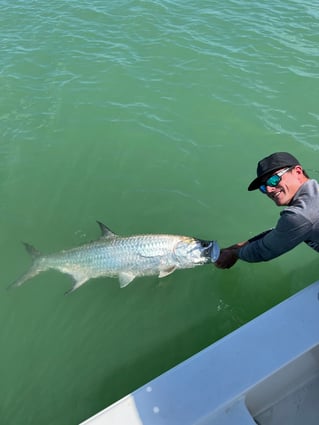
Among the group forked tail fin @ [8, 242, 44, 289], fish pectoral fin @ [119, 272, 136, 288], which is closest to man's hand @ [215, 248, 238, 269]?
fish pectoral fin @ [119, 272, 136, 288]

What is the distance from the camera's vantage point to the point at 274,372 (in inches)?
112

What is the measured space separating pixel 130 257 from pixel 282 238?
1.92m

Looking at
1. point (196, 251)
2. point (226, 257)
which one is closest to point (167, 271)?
point (196, 251)

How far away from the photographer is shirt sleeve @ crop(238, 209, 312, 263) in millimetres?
3364

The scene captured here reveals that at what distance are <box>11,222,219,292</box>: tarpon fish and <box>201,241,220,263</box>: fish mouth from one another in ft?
0.04

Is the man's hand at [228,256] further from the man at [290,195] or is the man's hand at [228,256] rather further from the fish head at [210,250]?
the man at [290,195]

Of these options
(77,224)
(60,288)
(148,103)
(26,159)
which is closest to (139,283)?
(60,288)

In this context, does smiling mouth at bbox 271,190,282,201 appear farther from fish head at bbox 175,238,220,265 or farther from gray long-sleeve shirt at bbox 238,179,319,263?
fish head at bbox 175,238,220,265

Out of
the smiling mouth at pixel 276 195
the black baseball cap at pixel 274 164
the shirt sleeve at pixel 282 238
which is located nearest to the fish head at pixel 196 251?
the shirt sleeve at pixel 282 238

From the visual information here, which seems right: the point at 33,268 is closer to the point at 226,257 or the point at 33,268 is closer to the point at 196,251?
the point at 196,251

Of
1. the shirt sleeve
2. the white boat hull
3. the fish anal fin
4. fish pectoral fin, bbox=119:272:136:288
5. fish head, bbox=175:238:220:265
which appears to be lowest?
the fish anal fin

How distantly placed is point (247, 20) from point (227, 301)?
800cm

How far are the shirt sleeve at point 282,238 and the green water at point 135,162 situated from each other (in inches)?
45.4

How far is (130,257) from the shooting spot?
4.78 meters
